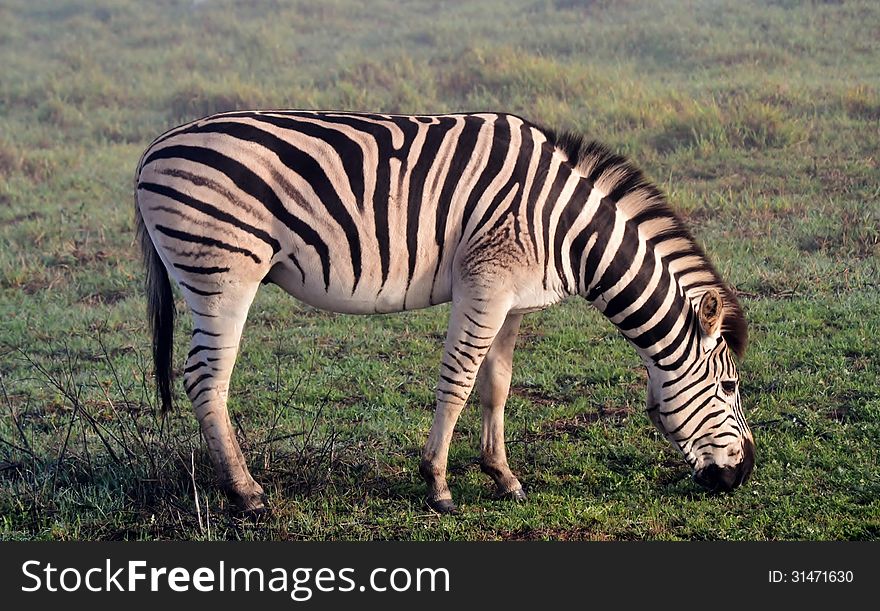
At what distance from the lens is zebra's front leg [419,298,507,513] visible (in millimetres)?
5512

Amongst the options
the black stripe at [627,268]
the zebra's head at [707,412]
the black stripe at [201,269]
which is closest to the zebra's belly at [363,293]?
the black stripe at [201,269]

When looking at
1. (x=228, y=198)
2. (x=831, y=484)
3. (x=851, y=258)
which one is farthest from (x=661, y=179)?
(x=228, y=198)

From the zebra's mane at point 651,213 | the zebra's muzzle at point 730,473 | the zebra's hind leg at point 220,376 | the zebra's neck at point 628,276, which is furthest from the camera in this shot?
the zebra's muzzle at point 730,473

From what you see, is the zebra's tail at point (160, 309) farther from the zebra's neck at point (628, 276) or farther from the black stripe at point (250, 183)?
the zebra's neck at point (628, 276)

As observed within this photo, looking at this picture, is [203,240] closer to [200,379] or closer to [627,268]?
[200,379]

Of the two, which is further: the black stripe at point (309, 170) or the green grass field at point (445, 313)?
the green grass field at point (445, 313)

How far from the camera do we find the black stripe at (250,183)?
541 cm

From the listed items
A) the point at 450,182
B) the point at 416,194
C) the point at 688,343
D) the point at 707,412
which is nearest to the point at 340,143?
the point at 416,194

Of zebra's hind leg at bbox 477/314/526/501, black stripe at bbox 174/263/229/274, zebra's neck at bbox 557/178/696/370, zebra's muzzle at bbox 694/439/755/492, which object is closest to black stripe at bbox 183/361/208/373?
black stripe at bbox 174/263/229/274

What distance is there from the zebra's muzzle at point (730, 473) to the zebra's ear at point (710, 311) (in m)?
0.68

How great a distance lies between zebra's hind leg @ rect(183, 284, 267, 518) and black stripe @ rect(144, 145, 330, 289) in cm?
37

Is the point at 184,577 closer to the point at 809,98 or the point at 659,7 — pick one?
the point at 809,98

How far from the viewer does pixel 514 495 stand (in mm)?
5980

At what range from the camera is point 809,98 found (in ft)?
45.1
